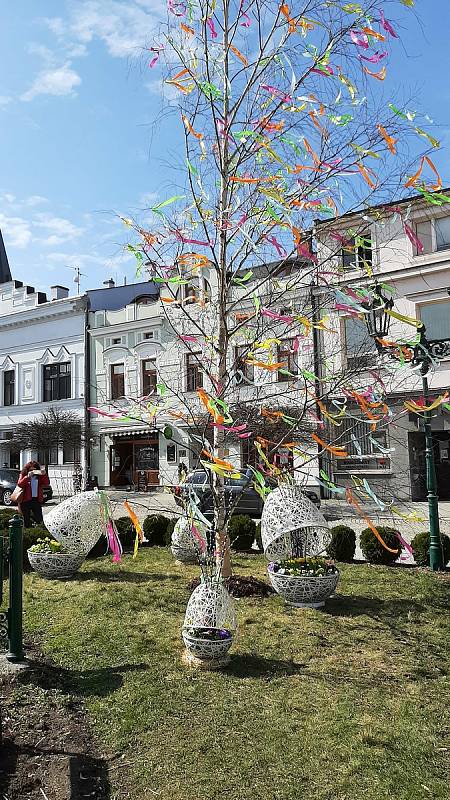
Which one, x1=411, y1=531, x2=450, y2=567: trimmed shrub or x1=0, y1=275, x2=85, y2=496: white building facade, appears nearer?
x1=411, y1=531, x2=450, y2=567: trimmed shrub

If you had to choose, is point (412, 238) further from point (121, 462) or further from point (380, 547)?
point (121, 462)

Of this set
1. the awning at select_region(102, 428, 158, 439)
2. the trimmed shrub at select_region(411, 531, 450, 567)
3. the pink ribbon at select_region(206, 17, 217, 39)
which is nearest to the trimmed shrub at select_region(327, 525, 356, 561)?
the trimmed shrub at select_region(411, 531, 450, 567)

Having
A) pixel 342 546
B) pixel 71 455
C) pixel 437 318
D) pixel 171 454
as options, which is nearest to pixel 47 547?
pixel 342 546

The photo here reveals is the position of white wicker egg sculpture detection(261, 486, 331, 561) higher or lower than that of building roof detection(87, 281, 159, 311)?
lower

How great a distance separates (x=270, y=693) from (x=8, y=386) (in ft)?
97.5

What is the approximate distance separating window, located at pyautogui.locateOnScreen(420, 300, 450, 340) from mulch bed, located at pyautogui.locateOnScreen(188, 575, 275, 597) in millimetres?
13754

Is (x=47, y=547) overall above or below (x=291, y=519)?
below

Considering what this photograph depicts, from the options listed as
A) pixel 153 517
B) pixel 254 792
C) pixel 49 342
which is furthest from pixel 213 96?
pixel 49 342

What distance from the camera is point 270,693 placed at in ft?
15.1

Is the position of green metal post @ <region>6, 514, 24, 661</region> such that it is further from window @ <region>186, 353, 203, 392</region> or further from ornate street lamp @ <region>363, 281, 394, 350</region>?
ornate street lamp @ <region>363, 281, 394, 350</region>

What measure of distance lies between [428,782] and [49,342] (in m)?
29.2

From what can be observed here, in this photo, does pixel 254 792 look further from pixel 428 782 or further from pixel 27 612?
pixel 27 612

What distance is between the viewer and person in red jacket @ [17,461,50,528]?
38.1ft

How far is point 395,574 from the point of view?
347 inches
